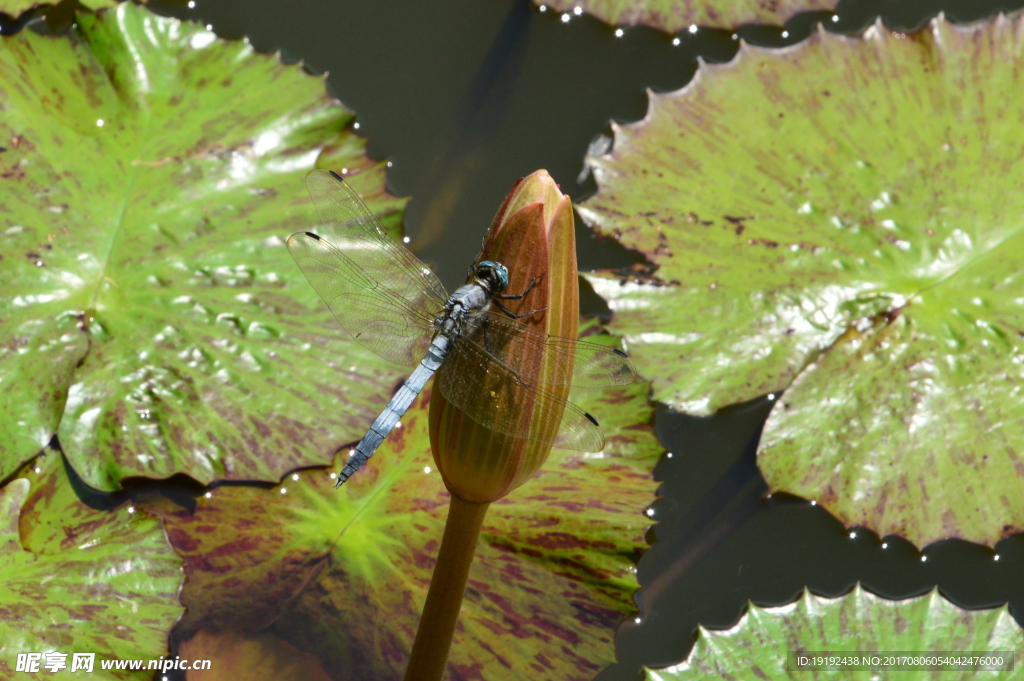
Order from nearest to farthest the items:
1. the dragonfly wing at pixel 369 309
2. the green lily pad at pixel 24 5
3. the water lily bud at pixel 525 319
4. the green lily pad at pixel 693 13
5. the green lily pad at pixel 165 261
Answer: the water lily bud at pixel 525 319 < the dragonfly wing at pixel 369 309 < the green lily pad at pixel 165 261 < the green lily pad at pixel 24 5 < the green lily pad at pixel 693 13

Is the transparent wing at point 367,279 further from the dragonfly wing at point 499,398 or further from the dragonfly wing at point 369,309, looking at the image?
the dragonfly wing at point 499,398

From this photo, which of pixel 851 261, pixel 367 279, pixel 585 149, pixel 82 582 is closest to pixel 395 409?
pixel 367 279

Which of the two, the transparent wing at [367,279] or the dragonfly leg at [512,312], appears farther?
the transparent wing at [367,279]

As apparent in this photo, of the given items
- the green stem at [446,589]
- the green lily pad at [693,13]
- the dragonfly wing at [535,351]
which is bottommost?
the green stem at [446,589]

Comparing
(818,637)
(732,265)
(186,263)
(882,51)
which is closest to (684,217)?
(732,265)

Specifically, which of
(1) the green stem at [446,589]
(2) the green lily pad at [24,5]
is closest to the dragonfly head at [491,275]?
(1) the green stem at [446,589]

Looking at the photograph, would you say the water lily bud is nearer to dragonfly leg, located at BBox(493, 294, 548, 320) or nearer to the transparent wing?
dragonfly leg, located at BBox(493, 294, 548, 320)

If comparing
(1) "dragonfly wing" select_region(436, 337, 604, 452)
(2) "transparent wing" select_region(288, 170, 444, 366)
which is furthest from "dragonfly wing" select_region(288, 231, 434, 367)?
(1) "dragonfly wing" select_region(436, 337, 604, 452)
